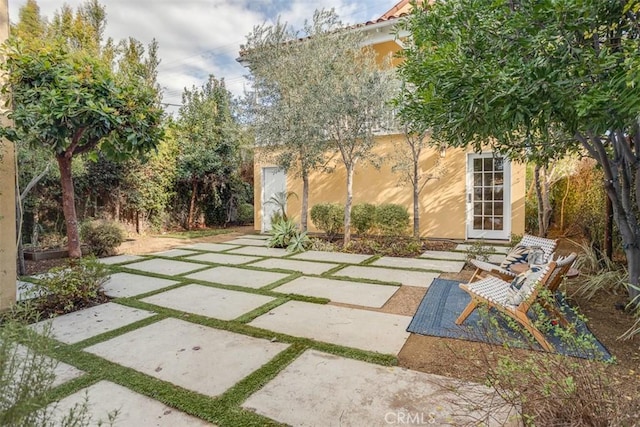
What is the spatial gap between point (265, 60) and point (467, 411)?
794 centimetres

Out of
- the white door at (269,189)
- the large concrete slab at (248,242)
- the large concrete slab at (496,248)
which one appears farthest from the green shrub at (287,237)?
the large concrete slab at (496,248)

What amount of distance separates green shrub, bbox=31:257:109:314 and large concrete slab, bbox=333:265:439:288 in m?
3.44

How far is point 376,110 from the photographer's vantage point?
22.9 feet

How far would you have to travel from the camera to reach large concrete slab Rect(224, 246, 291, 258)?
7.41 m

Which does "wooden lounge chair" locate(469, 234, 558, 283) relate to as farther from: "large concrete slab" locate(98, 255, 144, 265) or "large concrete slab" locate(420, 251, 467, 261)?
"large concrete slab" locate(98, 255, 144, 265)

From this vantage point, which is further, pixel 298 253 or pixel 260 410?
pixel 298 253

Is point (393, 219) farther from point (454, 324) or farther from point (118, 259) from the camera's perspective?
point (118, 259)

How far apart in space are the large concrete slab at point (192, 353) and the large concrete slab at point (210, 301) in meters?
0.43

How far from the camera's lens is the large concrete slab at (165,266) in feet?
19.0

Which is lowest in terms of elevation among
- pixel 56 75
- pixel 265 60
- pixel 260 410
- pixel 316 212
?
pixel 260 410

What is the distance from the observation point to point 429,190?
9.07 m

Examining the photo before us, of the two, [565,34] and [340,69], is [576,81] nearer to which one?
[565,34]

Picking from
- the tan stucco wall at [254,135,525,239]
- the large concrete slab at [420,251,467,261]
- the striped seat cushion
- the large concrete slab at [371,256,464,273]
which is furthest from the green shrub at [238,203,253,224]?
the striped seat cushion

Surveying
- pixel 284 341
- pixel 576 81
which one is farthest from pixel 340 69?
pixel 284 341
